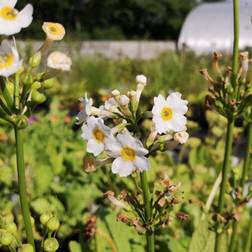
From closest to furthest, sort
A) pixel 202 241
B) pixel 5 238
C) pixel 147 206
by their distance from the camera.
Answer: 1. pixel 5 238
2. pixel 147 206
3. pixel 202 241

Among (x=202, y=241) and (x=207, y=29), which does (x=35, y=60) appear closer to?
(x=202, y=241)

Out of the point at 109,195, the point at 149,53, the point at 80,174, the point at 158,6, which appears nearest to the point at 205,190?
the point at 80,174

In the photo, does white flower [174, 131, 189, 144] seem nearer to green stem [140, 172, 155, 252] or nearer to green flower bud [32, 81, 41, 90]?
green stem [140, 172, 155, 252]

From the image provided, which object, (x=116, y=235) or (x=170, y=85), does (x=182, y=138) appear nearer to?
(x=116, y=235)

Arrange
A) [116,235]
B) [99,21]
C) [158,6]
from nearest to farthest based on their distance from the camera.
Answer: [116,235] → [99,21] → [158,6]

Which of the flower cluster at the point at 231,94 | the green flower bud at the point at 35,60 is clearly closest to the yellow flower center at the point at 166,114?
the green flower bud at the point at 35,60

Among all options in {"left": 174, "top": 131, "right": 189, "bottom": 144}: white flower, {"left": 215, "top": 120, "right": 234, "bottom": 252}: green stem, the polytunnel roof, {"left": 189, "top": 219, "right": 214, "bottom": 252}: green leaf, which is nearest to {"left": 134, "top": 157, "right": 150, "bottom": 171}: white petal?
{"left": 174, "top": 131, "right": 189, "bottom": 144}: white flower

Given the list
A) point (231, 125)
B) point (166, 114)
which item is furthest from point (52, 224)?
point (231, 125)
